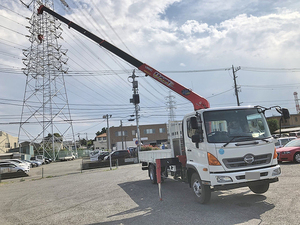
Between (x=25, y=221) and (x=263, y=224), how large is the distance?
19.1 ft

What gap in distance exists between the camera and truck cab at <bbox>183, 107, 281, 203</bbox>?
6227mm

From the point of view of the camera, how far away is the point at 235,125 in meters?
6.70

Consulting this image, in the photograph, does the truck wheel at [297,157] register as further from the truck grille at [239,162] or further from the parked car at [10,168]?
the parked car at [10,168]

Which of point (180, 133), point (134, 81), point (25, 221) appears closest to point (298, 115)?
point (134, 81)

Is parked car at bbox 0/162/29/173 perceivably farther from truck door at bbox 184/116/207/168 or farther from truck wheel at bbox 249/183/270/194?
truck wheel at bbox 249/183/270/194

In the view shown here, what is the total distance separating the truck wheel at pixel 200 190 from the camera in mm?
6723

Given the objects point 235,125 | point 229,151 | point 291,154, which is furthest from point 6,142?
point 229,151

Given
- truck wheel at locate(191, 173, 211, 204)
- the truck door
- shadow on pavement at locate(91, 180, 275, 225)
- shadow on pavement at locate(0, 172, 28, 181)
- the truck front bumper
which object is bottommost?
shadow on pavement at locate(91, 180, 275, 225)

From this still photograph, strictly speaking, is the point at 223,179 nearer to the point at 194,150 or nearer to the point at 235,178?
the point at 235,178

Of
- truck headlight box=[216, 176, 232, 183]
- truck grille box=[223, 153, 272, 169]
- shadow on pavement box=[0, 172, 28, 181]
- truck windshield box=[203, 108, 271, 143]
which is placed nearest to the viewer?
truck headlight box=[216, 176, 232, 183]

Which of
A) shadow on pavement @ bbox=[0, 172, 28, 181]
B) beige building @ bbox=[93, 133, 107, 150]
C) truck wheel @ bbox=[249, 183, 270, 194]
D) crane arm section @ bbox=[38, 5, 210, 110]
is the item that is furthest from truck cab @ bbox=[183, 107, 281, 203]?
beige building @ bbox=[93, 133, 107, 150]

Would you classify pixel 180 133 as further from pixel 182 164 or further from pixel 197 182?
pixel 197 182

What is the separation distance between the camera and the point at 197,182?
281 inches

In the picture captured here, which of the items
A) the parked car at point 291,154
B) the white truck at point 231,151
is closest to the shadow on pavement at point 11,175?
the white truck at point 231,151
